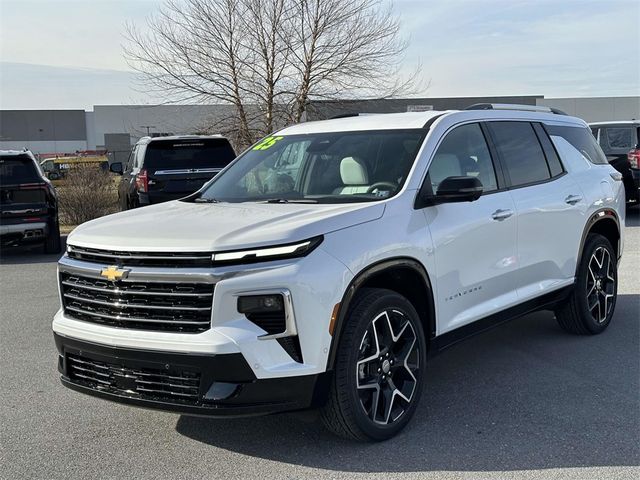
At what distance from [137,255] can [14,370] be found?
8.52 ft

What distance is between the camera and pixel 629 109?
5512 centimetres

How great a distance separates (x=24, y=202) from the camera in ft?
37.2

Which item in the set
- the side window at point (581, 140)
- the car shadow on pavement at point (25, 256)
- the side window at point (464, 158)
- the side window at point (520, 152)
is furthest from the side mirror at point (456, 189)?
the car shadow on pavement at point (25, 256)

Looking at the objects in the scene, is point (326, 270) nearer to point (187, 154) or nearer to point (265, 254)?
point (265, 254)

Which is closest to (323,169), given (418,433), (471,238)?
(471,238)

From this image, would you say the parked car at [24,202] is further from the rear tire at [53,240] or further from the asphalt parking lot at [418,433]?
the asphalt parking lot at [418,433]

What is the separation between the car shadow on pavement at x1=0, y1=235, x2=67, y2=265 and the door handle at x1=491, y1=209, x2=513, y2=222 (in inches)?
342

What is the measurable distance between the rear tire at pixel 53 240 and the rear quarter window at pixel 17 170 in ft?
2.73

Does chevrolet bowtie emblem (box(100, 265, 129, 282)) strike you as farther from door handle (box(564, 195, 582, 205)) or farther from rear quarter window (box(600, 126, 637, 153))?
rear quarter window (box(600, 126, 637, 153))

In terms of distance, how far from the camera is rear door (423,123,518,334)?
14.0 ft

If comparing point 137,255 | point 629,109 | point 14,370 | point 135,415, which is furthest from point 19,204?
point 629,109

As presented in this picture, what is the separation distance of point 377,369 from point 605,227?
140 inches

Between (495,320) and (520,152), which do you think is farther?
(520,152)

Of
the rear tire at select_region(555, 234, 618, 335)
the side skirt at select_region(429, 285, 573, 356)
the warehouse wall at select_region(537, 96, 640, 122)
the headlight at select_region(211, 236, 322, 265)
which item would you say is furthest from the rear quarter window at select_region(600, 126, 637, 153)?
the warehouse wall at select_region(537, 96, 640, 122)
